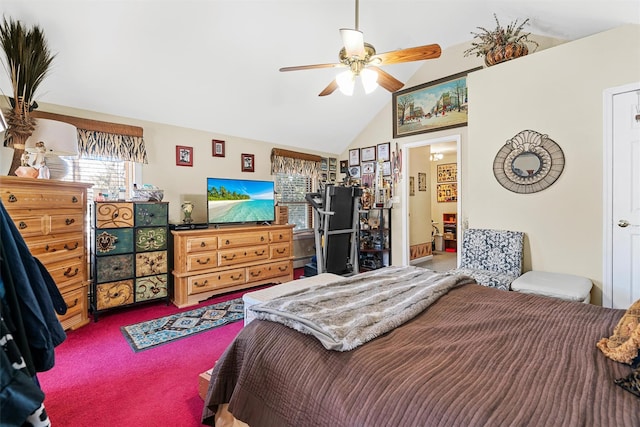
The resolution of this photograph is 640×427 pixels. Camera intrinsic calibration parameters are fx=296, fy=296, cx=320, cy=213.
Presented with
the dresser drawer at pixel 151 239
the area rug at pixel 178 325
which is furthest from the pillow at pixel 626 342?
the dresser drawer at pixel 151 239

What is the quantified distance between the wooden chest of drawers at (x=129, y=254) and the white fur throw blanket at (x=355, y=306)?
2407 mm

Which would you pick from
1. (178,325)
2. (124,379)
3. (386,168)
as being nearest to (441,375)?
(124,379)

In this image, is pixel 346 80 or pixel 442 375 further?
pixel 346 80

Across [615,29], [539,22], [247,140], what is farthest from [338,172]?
[615,29]

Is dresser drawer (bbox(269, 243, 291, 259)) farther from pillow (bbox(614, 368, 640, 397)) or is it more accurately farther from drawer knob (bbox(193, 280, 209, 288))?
pillow (bbox(614, 368, 640, 397))

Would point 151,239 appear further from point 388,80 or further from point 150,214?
point 388,80

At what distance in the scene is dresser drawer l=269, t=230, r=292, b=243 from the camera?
4.20 m

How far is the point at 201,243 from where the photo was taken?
3506 millimetres

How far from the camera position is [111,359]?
2.29 m

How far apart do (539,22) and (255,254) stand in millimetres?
4100

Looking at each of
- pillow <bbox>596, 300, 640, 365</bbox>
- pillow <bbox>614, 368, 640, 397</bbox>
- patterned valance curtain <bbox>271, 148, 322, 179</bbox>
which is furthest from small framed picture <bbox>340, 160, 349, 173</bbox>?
pillow <bbox>614, 368, 640, 397</bbox>

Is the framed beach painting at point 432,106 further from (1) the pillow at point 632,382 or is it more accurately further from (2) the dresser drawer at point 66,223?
(2) the dresser drawer at point 66,223

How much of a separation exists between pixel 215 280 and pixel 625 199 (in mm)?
4129

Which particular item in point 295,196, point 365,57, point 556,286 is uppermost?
point 365,57
